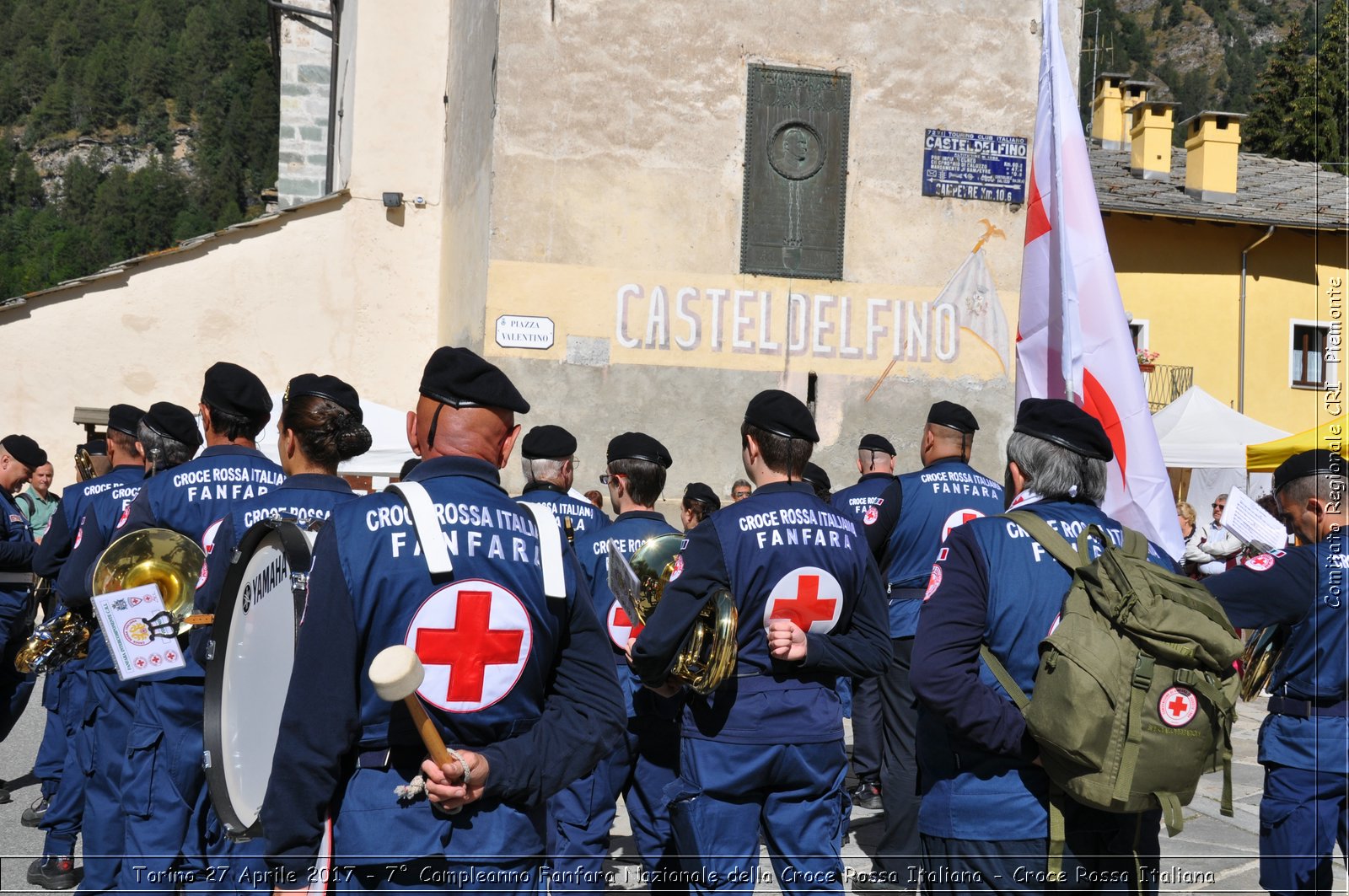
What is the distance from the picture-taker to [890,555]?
23.1ft

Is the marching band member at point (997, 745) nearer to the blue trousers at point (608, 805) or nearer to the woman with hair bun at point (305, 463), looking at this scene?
the woman with hair bun at point (305, 463)

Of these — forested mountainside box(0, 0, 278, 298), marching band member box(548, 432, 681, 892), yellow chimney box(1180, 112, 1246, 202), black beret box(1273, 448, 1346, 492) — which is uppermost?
forested mountainside box(0, 0, 278, 298)

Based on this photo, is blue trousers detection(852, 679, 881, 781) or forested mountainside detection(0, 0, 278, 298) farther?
forested mountainside detection(0, 0, 278, 298)

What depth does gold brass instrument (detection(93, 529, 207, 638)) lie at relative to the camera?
452 centimetres

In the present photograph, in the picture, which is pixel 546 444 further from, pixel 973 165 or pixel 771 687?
pixel 973 165

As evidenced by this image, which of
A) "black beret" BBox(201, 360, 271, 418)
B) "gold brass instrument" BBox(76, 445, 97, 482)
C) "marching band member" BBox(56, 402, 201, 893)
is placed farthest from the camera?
"gold brass instrument" BBox(76, 445, 97, 482)

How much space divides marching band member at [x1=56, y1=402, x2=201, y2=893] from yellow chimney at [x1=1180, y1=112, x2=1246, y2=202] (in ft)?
82.6

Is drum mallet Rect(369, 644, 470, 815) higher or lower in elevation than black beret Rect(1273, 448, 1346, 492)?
lower

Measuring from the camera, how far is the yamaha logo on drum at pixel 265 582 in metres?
3.15

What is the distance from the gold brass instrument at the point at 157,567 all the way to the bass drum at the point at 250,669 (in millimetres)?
1260

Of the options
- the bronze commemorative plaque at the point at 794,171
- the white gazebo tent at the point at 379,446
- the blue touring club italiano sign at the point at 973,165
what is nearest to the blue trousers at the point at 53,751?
the white gazebo tent at the point at 379,446

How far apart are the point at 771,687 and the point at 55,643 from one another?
3.50 m

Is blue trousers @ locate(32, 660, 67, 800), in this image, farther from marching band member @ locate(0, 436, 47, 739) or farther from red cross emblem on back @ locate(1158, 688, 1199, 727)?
red cross emblem on back @ locate(1158, 688, 1199, 727)

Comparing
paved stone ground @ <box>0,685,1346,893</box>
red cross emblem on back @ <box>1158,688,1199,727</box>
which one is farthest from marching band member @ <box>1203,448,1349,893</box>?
paved stone ground @ <box>0,685,1346,893</box>
